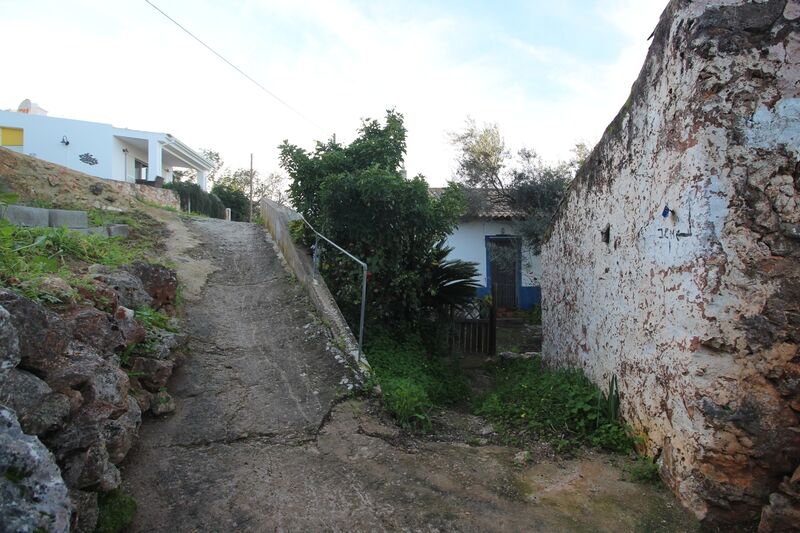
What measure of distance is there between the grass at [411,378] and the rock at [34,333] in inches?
98.2

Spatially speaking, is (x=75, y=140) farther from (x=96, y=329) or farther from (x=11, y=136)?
(x=96, y=329)

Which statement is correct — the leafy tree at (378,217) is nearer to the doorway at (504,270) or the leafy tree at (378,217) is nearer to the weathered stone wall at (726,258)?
the weathered stone wall at (726,258)

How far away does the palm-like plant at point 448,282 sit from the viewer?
23.6 feet

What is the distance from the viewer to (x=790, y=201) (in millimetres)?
2916

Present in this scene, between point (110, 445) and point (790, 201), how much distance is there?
4.15m

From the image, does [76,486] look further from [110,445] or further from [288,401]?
[288,401]

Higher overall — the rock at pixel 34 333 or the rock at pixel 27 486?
the rock at pixel 34 333

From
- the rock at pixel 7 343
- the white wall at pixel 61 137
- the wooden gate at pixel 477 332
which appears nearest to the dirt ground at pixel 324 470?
the rock at pixel 7 343

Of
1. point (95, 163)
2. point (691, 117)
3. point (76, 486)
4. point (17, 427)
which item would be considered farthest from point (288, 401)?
point (95, 163)

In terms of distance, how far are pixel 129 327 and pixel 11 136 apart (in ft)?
66.0

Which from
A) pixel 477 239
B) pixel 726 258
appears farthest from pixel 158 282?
pixel 477 239

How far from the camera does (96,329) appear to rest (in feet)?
10.8

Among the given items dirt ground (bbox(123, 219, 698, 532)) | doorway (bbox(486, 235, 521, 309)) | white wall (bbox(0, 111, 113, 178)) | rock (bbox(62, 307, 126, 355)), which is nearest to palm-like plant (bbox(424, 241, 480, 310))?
dirt ground (bbox(123, 219, 698, 532))

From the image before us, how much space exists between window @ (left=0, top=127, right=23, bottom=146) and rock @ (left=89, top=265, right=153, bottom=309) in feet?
60.6
